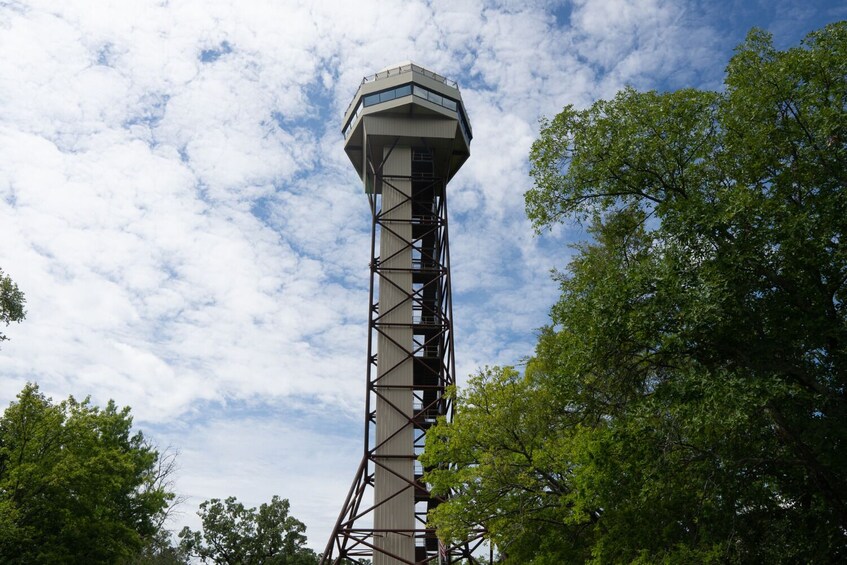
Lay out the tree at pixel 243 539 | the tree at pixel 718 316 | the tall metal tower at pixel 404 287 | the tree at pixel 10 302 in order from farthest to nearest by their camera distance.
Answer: the tree at pixel 243 539 < the tall metal tower at pixel 404 287 < the tree at pixel 10 302 < the tree at pixel 718 316

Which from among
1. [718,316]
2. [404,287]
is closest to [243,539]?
[404,287]

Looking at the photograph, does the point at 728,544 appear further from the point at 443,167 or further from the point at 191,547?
the point at 191,547

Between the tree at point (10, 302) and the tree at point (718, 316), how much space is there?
560 inches

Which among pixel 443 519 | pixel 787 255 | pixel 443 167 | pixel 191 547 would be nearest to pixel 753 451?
pixel 787 255

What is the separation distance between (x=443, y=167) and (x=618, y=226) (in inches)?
839

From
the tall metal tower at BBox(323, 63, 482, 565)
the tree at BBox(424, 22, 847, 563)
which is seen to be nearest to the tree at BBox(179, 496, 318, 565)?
the tall metal tower at BBox(323, 63, 482, 565)

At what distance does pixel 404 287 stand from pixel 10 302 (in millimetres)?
17184

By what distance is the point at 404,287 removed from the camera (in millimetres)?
32188

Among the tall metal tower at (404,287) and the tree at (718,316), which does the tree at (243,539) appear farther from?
the tree at (718,316)

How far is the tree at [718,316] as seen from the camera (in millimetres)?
11047

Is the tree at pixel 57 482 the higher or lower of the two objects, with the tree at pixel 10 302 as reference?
lower

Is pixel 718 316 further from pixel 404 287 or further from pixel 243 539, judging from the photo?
pixel 243 539

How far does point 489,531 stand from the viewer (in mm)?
16453

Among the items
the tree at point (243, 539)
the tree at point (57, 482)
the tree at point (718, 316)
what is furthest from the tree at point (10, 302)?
the tree at point (243, 539)
